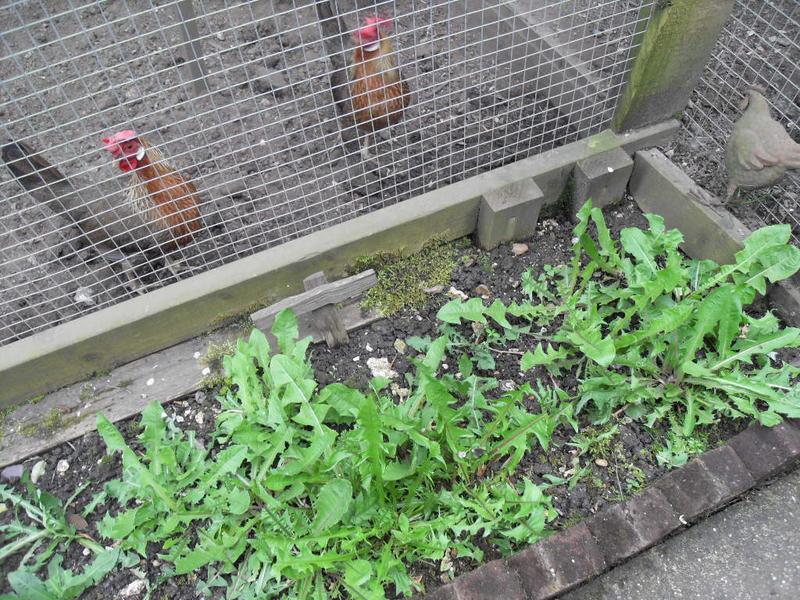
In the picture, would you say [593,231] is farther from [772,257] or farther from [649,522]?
[649,522]

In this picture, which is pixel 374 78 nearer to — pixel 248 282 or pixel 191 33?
pixel 191 33

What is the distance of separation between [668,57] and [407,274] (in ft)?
4.66

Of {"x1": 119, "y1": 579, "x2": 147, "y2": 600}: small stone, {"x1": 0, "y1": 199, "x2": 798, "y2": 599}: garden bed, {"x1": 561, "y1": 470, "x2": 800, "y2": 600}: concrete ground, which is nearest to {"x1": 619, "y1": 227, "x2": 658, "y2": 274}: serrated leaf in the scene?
{"x1": 0, "y1": 199, "x2": 798, "y2": 599}: garden bed

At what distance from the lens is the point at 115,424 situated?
2346 mm

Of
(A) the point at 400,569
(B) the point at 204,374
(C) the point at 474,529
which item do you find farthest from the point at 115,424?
(C) the point at 474,529

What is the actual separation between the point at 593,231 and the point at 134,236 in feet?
6.71

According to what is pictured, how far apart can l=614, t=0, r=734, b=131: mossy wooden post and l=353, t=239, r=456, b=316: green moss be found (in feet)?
3.36

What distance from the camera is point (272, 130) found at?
10.7 feet

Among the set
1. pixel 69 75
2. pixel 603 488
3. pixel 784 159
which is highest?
pixel 784 159

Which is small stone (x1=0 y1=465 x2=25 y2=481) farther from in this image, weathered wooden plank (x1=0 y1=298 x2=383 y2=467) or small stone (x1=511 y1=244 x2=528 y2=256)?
small stone (x1=511 y1=244 x2=528 y2=256)

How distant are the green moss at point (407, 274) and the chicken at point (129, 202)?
0.78 m

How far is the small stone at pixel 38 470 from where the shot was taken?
2.24 metres

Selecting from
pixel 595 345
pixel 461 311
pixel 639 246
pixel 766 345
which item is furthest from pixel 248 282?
pixel 766 345

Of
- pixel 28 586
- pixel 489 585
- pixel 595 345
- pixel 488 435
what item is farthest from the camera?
pixel 595 345
